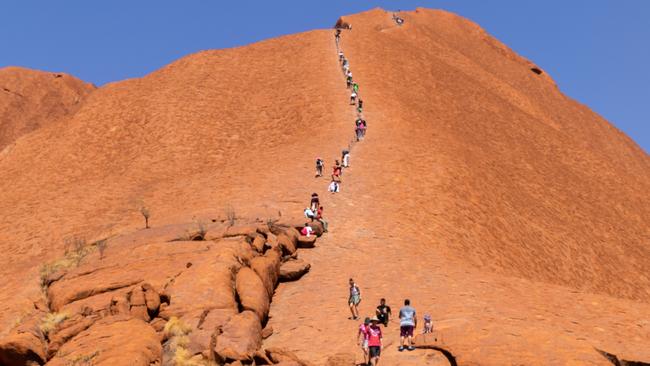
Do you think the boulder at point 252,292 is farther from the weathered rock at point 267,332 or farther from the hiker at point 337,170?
the hiker at point 337,170

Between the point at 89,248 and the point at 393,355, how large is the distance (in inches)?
636

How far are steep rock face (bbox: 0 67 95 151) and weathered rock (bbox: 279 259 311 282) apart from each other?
81.9 metres

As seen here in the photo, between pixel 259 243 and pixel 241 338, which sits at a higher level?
pixel 259 243

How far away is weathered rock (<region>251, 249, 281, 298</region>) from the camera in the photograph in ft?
69.7

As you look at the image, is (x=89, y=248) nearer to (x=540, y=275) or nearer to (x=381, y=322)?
(x=381, y=322)

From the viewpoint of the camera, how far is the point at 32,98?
103125 mm

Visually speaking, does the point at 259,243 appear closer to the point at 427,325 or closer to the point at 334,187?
the point at 427,325

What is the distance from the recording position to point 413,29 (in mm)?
86500

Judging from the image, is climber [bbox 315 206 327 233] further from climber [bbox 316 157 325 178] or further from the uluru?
climber [bbox 316 157 325 178]

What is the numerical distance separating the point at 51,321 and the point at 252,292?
6.03 m

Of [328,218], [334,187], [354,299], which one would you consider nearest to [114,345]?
[354,299]

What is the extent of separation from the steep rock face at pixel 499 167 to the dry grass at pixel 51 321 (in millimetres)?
18214

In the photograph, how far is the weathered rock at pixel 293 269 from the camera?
76.3 feet

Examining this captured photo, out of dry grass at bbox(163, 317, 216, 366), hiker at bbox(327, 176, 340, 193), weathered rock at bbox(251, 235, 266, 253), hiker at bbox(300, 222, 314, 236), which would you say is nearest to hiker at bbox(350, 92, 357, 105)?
hiker at bbox(327, 176, 340, 193)
